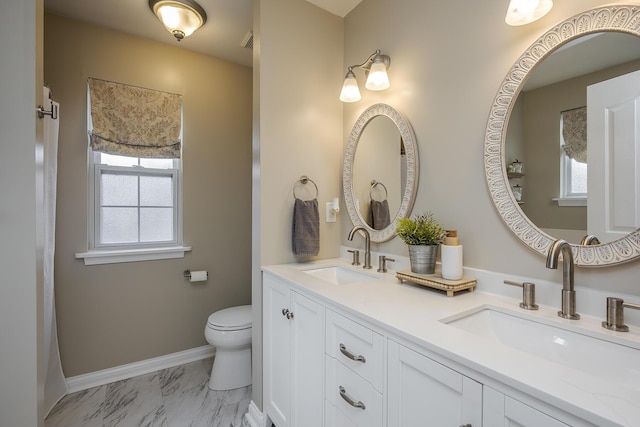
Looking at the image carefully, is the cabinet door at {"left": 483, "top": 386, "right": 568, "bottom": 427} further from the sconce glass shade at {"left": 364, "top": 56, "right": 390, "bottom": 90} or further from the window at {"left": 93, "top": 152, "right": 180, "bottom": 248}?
the window at {"left": 93, "top": 152, "right": 180, "bottom": 248}

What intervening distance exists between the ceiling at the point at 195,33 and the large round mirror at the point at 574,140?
1.33 metres

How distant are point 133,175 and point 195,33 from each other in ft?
3.95

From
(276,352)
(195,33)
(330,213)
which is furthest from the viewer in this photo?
(195,33)

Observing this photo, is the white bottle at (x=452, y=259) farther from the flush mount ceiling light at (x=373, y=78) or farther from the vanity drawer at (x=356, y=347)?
the flush mount ceiling light at (x=373, y=78)

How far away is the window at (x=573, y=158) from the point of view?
3.17 ft

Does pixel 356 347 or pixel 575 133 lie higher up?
pixel 575 133

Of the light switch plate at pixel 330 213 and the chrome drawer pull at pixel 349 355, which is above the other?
the light switch plate at pixel 330 213

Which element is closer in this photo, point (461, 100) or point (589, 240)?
point (589, 240)

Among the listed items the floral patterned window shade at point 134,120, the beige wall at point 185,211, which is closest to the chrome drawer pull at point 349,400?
the beige wall at point 185,211

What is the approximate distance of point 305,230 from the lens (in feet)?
5.88

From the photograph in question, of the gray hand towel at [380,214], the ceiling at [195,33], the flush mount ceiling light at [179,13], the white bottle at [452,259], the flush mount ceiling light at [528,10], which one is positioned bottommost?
the white bottle at [452,259]

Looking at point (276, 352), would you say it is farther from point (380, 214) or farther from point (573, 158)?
point (573, 158)

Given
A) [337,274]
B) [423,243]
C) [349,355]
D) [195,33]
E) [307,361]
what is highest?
[195,33]

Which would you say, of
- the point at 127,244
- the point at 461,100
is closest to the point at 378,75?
the point at 461,100
